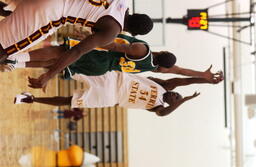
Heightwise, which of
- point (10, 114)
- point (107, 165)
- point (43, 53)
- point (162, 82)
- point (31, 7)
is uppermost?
point (31, 7)

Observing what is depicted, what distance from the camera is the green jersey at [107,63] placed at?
315 cm

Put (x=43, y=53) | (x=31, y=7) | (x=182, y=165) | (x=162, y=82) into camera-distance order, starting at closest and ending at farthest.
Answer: (x=31, y=7), (x=43, y=53), (x=162, y=82), (x=182, y=165)

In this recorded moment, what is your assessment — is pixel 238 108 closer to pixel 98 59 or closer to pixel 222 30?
pixel 222 30

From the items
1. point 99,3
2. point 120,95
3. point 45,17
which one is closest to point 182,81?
point 120,95

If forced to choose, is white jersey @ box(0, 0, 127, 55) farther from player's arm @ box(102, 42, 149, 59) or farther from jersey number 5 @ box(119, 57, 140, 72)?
jersey number 5 @ box(119, 57, 140, 72)

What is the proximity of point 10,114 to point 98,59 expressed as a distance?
124 cm

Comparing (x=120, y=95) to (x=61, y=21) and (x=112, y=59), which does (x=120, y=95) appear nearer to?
(x=112, y=59)

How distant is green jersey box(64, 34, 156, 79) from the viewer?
10.3ft

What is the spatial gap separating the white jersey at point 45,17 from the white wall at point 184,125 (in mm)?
4094

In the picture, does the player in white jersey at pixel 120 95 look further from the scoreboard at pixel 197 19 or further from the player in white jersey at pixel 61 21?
the scoreboard at pixel 197 19

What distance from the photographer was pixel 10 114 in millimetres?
3750

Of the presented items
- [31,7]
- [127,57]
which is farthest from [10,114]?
[31,7]

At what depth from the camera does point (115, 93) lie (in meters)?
3.50

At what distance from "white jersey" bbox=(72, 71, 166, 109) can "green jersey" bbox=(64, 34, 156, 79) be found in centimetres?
16
